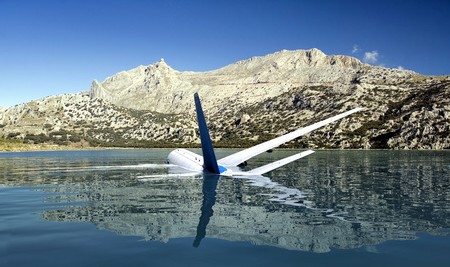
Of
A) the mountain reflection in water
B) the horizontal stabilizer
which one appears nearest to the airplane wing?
the horizontal stabilizer

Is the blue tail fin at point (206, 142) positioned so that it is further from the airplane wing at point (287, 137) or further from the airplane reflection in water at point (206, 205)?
the airplane wing at point (287, 137)

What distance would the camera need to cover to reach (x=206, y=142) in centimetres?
3234

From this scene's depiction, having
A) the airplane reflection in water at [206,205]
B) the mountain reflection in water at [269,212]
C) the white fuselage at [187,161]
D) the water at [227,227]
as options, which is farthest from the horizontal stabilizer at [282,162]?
the white fuselage at [187,161]

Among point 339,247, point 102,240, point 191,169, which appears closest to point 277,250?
point 339,247

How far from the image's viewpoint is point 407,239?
43.5ft

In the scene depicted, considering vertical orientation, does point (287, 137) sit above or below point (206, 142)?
above

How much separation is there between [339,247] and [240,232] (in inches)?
157

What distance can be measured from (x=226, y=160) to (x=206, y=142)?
61.7 feet

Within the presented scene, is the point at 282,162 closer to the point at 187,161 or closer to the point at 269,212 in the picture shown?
the point at 269,212

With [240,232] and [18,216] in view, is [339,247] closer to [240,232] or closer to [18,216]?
[240,232]

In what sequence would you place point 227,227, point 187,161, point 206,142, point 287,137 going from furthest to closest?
point 187,161 → point 287,137 → point 206,142 → point 227,227

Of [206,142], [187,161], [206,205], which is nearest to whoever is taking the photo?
[206,205]

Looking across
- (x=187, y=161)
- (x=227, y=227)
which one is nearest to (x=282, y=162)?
(x=227, y=227)

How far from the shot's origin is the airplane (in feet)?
106
